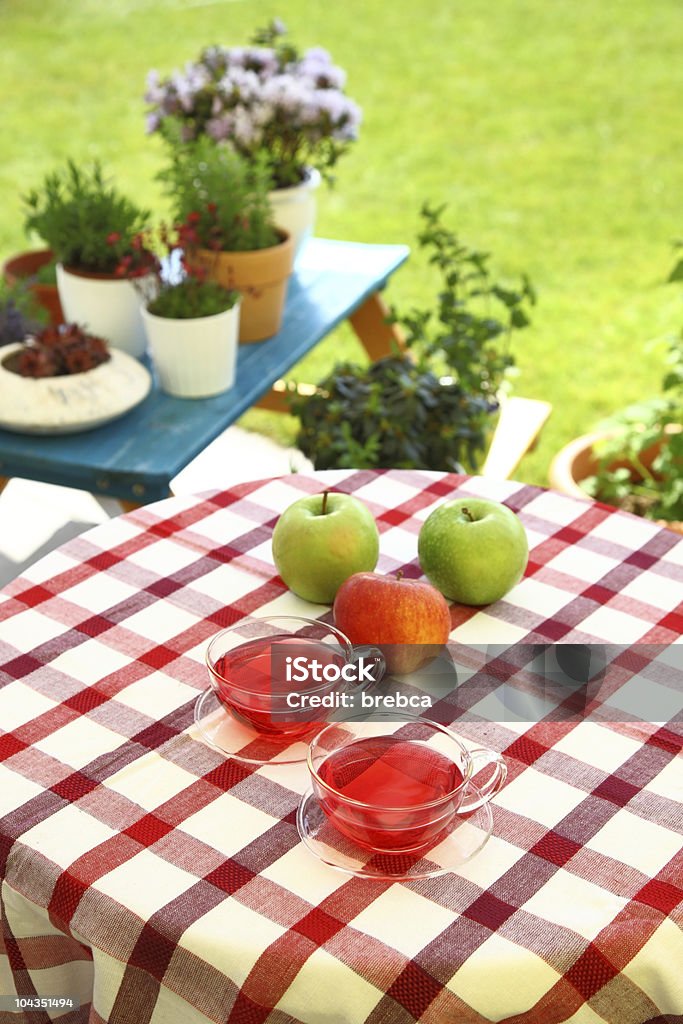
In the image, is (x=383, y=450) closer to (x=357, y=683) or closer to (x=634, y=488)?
(x=634, y=488)

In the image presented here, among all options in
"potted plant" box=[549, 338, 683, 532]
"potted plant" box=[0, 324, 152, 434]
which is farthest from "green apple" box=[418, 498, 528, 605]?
"potted plant" box=[549, 338, 683, 532]

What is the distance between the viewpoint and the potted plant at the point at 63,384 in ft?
7.27

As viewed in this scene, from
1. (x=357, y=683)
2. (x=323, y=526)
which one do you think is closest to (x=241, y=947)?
(x=357, y=683)

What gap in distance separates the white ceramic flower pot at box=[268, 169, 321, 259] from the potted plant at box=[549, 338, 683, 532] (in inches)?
33.4

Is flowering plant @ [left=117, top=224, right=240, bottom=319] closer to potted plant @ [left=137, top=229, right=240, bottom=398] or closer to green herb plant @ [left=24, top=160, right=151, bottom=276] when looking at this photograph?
potted plant @ [left=137, top=229, right=240, bottom=398]

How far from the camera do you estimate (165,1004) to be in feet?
Result: 3.43

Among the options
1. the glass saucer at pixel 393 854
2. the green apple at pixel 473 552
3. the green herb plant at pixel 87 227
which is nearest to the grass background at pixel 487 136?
the green herb plant at pixel 87 227

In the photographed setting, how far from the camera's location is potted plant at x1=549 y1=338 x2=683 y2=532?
2.82m

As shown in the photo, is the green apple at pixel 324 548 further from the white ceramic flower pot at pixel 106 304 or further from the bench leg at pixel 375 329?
the bench leg at pixel 375 329

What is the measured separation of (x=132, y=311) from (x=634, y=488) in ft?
4.41

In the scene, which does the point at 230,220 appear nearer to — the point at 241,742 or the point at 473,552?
the point at 473,552

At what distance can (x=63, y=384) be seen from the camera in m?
2.23

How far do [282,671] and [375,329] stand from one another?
85.0 inches

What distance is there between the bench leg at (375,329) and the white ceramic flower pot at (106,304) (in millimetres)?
896
